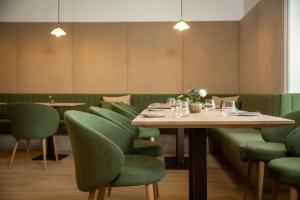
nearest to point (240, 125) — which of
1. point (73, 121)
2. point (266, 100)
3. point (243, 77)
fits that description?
point (73, 121)

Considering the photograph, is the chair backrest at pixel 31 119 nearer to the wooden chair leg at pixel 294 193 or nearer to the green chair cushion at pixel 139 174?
the green chair cushion at pixel 139 174

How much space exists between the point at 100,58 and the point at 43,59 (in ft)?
3.72

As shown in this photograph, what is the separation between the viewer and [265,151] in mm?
2637

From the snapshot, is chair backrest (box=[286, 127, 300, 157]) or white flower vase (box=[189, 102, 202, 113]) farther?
white flower vase (box=[189, 102, 202, 113])

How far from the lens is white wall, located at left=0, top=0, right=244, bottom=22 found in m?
6.38

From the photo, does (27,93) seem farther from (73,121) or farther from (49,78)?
(73,121)

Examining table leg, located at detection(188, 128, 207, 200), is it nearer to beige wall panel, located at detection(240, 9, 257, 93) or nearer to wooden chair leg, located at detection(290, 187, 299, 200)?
wooden chair leg, located at detection(290, 187, 299, 200)

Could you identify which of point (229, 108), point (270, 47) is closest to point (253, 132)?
point (270, 47)

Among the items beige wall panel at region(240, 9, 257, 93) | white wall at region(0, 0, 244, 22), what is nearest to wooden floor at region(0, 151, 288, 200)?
beige wall panel at region(240, 9, 257, 93)

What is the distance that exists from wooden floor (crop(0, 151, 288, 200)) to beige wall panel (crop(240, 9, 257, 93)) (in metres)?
1.77

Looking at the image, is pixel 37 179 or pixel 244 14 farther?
pixel 244 14

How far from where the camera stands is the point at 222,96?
629cm

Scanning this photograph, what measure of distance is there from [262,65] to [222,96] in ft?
4.84

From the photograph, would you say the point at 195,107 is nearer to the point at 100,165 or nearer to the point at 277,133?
the point at 277,133
